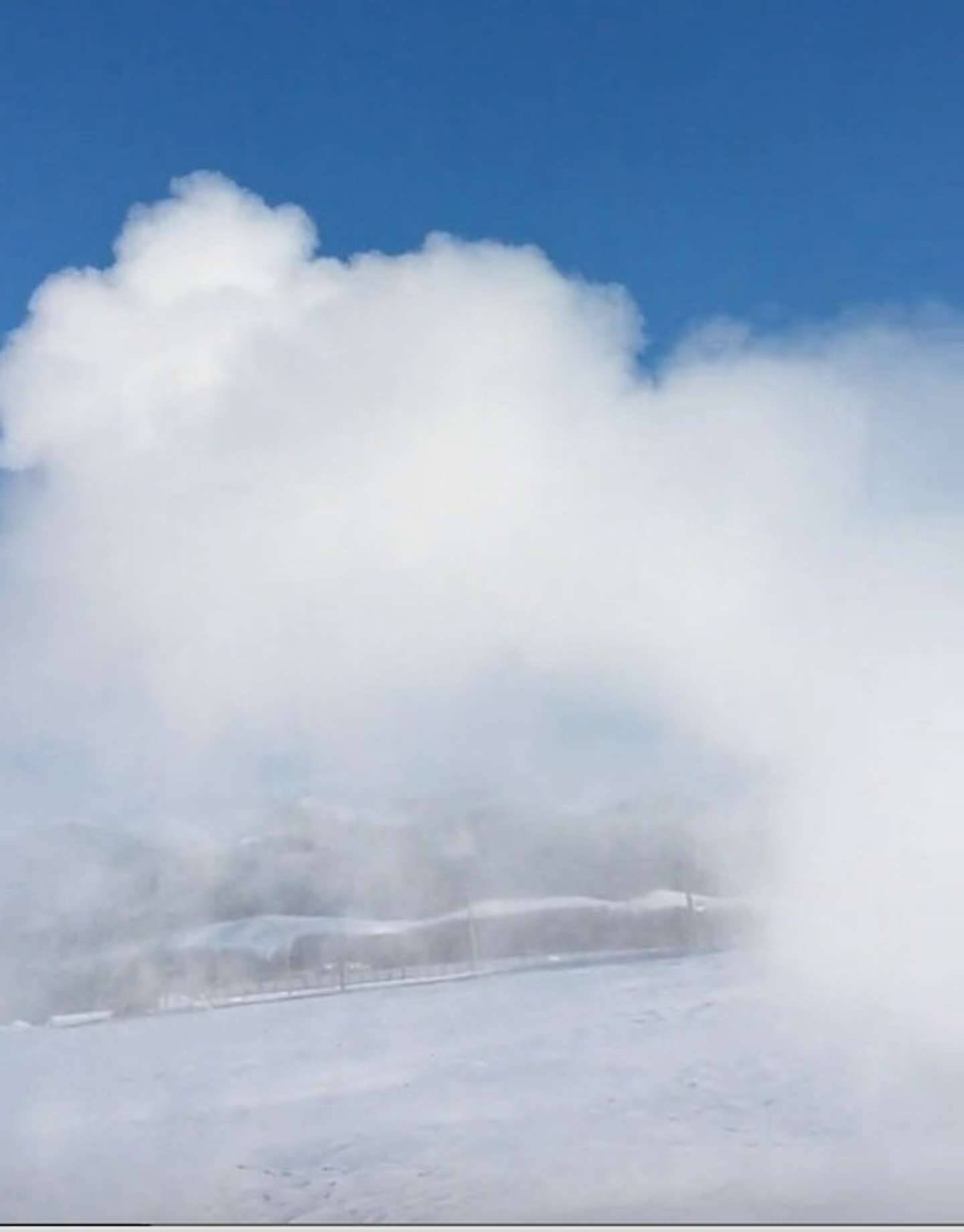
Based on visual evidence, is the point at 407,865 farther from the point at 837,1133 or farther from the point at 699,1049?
the point at 837,1133

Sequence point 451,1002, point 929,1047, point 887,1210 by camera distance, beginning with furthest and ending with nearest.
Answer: point 451,1002
point 929,1047
point 887,1210

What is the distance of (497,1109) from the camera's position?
12.5 ft

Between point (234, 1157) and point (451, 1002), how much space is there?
726 mm

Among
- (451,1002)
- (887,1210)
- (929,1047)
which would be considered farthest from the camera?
(451,1002)

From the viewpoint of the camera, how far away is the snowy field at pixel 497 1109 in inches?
138

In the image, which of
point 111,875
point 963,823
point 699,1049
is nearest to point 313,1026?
point 111,875

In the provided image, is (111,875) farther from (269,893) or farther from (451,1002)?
(451,1002)

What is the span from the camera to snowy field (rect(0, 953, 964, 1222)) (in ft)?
11.5

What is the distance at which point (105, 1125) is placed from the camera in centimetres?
394

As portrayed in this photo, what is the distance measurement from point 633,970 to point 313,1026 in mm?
951

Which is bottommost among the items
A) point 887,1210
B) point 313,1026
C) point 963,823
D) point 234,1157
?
point 887,1210

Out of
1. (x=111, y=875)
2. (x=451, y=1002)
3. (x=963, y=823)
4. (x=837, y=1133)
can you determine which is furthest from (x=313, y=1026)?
(x=963, y=823)

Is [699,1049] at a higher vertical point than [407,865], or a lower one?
lower

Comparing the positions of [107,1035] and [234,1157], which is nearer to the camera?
[234,1157]
